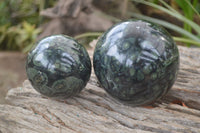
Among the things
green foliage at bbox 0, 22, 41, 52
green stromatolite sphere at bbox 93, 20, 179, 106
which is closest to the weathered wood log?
green stromatolite sphere at bbox 93, 20, 179, 106

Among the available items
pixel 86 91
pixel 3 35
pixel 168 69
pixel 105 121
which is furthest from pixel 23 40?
pixel 168 69

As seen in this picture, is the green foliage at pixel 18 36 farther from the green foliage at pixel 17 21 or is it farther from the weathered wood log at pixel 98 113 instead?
the weathered wood log at pixel 98 113

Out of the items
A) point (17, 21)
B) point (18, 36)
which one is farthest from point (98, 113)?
point (17, 21)

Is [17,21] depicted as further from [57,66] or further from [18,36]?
[57,66]

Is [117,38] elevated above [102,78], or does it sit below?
above

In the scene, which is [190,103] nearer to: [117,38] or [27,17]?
[117,38]

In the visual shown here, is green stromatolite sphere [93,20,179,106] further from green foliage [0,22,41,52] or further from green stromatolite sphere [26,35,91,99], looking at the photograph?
green foliage [0,22,41,52]
